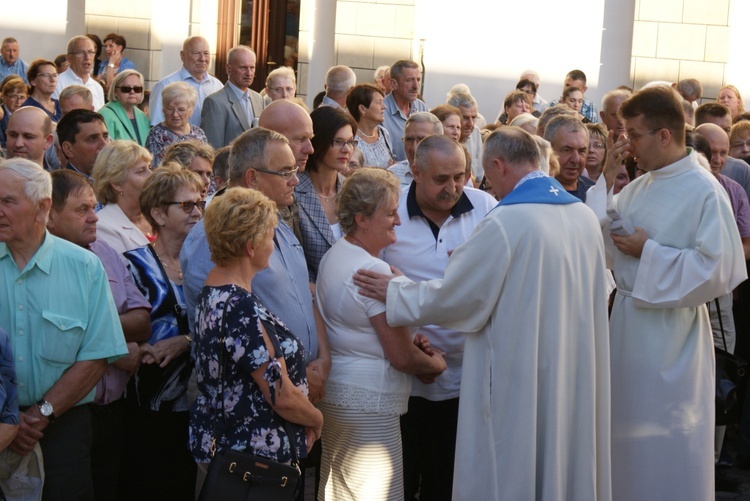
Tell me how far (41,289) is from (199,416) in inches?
32.6

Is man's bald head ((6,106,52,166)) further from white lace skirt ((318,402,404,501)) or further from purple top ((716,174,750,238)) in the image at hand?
purple top ((716,174,750,238))

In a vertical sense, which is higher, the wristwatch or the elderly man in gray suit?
the elderly man in gray suit

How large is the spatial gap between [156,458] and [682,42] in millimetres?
11096

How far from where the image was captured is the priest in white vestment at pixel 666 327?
5.00 m

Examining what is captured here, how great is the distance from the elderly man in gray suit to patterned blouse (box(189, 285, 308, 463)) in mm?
5847

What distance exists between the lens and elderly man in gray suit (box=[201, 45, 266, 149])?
9.80 metres

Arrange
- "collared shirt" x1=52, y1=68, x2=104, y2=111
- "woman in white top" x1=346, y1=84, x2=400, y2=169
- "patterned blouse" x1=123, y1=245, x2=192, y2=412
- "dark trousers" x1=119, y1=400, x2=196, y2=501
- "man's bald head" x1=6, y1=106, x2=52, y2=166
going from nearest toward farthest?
"patterned blouse" x1=123, y1=245, x2=192, y2=412 < "dark trousers" x1=119, y1=400, x2=196, y2=501 < "man's bald head" x1=6, y1=106, x2=52, y2=166 < "woman in white top" x1=346, y1=84, x2=400, y2=169 < "collared shirt" x1=52, y1=68, x2=104, y2=111

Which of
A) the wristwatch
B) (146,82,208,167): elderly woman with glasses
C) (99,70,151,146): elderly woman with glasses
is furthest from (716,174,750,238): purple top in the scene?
(99,70,151,146): elderly woman with glasses

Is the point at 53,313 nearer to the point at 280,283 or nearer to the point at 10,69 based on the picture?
the point at 280,283

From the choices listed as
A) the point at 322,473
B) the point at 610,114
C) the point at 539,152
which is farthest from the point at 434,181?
the point at 610,114

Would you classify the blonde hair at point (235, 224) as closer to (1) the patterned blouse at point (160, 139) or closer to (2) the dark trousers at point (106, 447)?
(2) the dark trousers at point (106, 447)

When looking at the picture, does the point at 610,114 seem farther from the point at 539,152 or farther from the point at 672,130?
the point at 539,152

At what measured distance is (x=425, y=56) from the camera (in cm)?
1420

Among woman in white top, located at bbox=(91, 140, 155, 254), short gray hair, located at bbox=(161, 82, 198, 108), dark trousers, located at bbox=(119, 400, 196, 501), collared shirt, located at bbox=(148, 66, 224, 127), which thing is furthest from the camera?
collared shirt, located at bbox=(148, 66, 224, 127)
